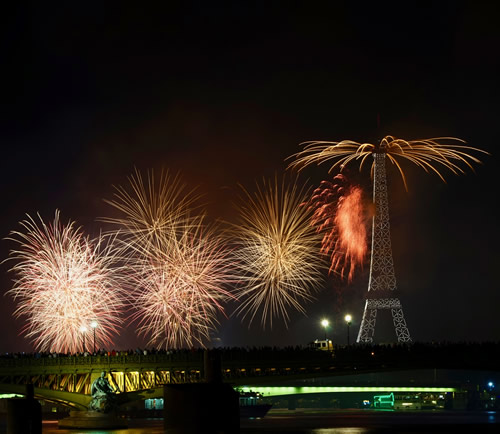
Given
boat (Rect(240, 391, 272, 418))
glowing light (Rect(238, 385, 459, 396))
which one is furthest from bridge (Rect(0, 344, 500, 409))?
glowing light (Rect(238, 385, 459, 396))

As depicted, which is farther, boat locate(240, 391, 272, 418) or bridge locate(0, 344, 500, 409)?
boat locate(240, 391, 272, 418)

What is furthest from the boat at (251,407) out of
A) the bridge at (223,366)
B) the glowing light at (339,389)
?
the bridge at (223,366)

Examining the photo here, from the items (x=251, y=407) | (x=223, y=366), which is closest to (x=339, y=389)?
(x=251, y=407)

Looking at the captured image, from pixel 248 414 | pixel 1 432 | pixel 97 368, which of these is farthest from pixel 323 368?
pixel 248 414

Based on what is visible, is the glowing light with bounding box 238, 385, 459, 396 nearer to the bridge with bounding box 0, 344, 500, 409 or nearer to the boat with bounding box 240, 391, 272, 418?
the boat with bounding box 240, 391, 272, 418

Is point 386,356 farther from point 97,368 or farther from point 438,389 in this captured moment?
point 438,389

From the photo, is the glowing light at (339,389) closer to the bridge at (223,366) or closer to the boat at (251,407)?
the boat at (251,407)
